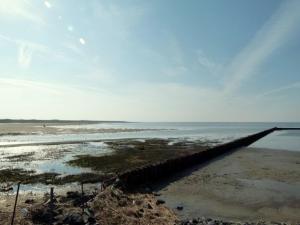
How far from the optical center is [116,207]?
625 inches

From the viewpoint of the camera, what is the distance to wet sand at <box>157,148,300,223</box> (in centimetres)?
1730

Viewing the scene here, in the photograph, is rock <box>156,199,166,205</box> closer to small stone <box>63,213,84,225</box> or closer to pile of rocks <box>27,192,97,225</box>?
pile of rocks <box>27,192,97,225</box>

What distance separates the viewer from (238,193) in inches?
859

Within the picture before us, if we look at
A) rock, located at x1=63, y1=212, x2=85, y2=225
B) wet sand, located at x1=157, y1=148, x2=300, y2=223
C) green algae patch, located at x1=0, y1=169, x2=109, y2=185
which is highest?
rock, located at x1=63, y1=212, x2=85, y2=225

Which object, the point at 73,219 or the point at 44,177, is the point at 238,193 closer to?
the point at 73,219

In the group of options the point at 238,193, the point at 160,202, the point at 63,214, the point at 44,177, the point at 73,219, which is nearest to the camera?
the point at 73,219

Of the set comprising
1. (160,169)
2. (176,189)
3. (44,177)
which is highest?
(160,169)

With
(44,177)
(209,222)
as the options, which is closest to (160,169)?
(44,177)

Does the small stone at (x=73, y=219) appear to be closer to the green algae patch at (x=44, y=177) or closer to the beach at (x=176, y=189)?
the beach at (x=176, y=189)

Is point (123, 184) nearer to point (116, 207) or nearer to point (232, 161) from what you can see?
point (116, 207)

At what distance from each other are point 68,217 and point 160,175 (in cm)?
1553

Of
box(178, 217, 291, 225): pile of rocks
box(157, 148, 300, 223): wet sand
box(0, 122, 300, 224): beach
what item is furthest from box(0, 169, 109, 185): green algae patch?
box(178, 217, 291, 225): pile of rocks

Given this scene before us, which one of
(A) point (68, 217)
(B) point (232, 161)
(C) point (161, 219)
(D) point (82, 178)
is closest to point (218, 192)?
(C) point (161, 219)

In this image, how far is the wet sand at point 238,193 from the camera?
17297mm
